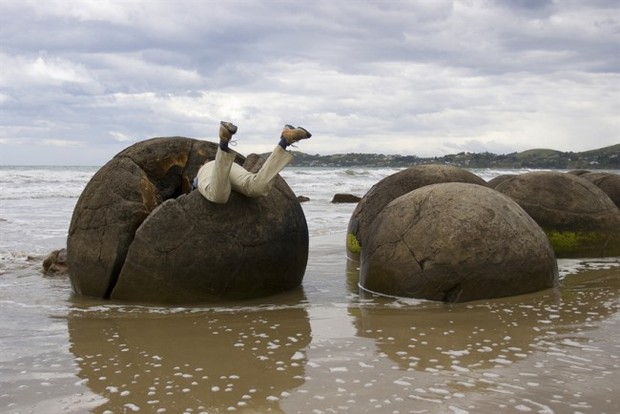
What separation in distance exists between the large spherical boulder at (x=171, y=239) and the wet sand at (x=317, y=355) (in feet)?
0.75

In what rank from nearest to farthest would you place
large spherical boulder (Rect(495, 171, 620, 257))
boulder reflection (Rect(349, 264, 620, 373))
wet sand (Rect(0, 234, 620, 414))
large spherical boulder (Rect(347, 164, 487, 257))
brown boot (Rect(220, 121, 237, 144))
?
wet sand (Rect(0, 234, 620, 414)) < boulder reflection (Rect(349, 264, 620, 373)) < brown boot (Rect(220, 121, 237, 144)) < large spherical boulder (Rect(347, 164, 487, 257)) < large spherical boulder (Rect(495, 171, 620, 257))

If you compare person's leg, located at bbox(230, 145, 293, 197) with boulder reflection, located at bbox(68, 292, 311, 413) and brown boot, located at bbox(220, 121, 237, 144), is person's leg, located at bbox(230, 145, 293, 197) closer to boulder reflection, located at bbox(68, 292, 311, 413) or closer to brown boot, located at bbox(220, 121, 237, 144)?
brown boot, located at bbox(220, 121, 237, 144)

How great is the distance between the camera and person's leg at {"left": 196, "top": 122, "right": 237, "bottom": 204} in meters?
6.52

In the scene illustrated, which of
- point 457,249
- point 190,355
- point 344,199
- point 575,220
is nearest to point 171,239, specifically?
point 190,355

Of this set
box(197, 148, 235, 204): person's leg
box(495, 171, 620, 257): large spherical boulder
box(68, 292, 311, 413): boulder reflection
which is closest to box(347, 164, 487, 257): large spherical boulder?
box(495, 171, 620, 257): large spherical boulder

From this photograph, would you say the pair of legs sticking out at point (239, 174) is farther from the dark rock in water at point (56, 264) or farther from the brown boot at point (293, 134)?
the dark rock in water at point (56, 264)

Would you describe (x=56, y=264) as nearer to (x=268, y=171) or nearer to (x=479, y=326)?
(x=268, y=171)

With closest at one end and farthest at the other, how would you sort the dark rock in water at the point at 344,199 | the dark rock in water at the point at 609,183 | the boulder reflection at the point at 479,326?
the boulder reflection at the point at 479,326 < the dark rock in water at the point at 609,183 < the dark rock in water at the point at 344,199

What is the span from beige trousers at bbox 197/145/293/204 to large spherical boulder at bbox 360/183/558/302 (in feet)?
4.30

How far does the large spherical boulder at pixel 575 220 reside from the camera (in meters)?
9.94

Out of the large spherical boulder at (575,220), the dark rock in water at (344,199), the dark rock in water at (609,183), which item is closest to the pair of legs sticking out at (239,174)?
the large spherical boulder at (575,220)

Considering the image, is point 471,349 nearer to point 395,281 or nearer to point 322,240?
point 395,281

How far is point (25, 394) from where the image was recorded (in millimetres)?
4176

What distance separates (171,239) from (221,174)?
788 mm
